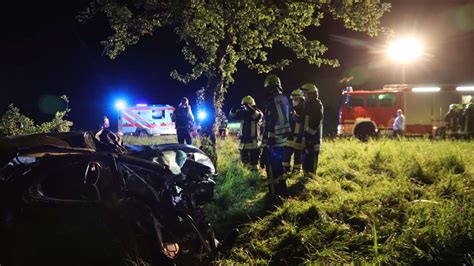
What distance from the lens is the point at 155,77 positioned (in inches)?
1319

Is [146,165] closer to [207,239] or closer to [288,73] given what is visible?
[207,239]

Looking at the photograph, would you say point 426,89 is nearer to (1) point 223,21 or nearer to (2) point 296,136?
(2) point 296,136

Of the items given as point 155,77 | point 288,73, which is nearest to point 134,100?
point 155,77

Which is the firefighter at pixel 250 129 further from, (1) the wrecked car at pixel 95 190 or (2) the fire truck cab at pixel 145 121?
(2) the fire truck cab at pixel 145 121

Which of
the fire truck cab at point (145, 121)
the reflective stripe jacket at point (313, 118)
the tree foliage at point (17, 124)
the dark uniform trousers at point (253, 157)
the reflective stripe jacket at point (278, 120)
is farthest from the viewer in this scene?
the fire truck cab at point (145, 121)

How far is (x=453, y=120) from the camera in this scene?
14.6 meters

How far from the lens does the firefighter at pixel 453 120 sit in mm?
14516

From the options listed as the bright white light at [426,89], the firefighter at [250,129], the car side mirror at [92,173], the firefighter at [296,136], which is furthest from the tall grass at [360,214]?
the bright white light at [426,89]

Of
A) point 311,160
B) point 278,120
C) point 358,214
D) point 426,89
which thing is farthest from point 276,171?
point 426,89

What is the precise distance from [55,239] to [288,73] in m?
25.9

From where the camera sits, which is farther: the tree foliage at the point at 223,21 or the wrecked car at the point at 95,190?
the tree foliage at the point at 223,21

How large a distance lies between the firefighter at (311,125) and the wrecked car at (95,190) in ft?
11.4

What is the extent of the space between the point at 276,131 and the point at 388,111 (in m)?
11.2

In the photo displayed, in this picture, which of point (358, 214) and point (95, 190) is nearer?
point (95, 190)
